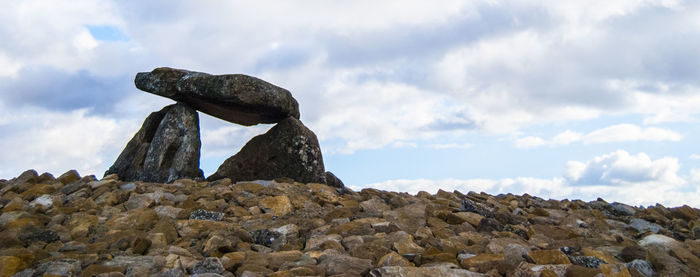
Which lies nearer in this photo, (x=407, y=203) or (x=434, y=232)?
(x=434, y=232)

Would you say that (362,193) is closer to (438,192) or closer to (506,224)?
(438,192)

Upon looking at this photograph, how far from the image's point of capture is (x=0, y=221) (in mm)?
9703

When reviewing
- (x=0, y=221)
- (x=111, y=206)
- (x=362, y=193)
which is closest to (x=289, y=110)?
(x=362, y=193)

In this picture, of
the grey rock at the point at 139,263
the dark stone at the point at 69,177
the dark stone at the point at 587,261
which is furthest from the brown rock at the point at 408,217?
the dark stone at the point at 69,177

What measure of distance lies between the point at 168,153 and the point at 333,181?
148 inches

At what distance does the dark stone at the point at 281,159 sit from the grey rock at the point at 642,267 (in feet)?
24.4

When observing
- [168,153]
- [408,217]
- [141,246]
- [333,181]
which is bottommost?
[141,246]

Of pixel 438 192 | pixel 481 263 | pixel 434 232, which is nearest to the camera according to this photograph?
pixel 481 263

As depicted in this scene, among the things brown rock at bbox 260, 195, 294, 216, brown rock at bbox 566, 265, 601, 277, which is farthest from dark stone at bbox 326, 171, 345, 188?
brown rock at bbox 566, 265, 601, 277

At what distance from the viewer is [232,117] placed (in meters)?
14.6

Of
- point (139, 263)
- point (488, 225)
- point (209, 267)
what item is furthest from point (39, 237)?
point (488, 225)

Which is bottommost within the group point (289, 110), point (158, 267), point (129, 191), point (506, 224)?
point (158, 267)

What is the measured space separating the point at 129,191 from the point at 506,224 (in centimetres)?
626

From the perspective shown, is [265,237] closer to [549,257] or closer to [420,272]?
[420,272]
